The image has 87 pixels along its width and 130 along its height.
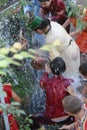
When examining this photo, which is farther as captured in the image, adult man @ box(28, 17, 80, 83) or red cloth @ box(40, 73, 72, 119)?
adult man @ box(28, 17, 80, 83)

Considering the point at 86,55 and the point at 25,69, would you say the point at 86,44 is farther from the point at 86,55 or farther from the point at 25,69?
the point at 25,69

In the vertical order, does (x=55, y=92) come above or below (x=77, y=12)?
below

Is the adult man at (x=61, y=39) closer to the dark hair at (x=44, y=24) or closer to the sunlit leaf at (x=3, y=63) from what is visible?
the dark hair at (x=44, y=24)

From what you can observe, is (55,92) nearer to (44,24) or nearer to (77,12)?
(44,24)

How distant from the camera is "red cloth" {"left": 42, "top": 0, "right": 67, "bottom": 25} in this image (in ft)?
17.4

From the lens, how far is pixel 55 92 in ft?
13.6

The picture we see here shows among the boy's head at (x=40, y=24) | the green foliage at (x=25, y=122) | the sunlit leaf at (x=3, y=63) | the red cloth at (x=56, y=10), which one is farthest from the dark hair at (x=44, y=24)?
the sunlit leaf at (x=3, y=63)

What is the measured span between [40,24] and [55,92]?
0.85 meters

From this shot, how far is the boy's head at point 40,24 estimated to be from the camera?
4430mm

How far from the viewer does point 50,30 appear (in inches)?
179

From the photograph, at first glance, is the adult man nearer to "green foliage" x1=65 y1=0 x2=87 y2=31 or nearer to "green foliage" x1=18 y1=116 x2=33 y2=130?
"green foliage" x1=65 y1=0 x2=87 y2=31

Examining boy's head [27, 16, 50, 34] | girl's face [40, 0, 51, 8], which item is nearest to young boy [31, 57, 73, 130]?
boy's head [27, 16, 50, 34]

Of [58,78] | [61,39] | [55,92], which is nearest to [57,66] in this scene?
[58,78]

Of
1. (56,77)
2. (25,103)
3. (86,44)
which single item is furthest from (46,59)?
(86,44)
